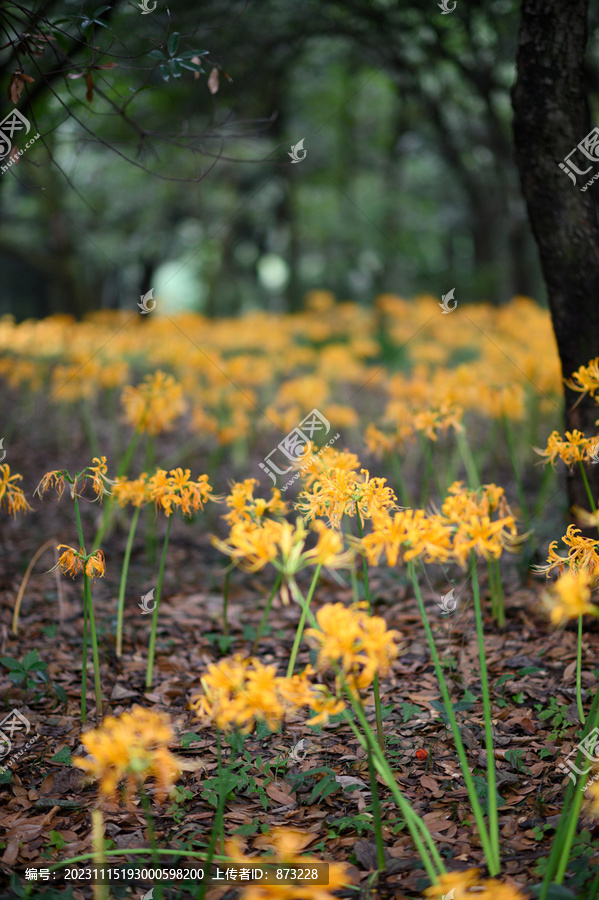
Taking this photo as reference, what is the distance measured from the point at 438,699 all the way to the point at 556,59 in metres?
2.82

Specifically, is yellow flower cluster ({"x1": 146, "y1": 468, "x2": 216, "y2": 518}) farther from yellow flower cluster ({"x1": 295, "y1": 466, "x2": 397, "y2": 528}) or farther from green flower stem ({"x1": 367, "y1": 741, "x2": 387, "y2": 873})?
green flower stem ({"x1": 367, "y1": 741, "x2": 387, "y2": 873})

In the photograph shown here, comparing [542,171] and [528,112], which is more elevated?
[528,112]

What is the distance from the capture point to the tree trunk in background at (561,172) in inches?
106

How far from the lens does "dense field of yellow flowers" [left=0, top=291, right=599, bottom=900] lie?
1410 millimetres

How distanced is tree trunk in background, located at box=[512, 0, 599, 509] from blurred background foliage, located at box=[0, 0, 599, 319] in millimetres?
1291

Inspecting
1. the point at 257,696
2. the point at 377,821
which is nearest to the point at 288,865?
the point at 377,821

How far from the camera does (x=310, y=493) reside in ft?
7.63

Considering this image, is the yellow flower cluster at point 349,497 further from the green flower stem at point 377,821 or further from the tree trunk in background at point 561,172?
the tree trunk in background at point 561,172

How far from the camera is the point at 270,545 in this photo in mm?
1398

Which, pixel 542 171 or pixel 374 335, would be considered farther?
pixel 374 335

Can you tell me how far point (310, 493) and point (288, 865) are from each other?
3.88 feet

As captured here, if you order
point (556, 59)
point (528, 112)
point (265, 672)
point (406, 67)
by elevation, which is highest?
point (406, 67)

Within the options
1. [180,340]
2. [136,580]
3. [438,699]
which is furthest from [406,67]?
[438,699]

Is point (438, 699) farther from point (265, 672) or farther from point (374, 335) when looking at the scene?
point (374, 335)
